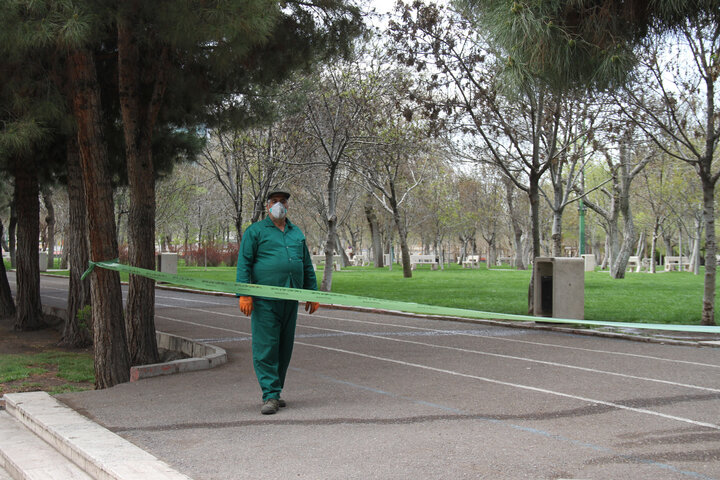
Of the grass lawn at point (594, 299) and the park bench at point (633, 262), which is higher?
the park bench at point (633, 262)

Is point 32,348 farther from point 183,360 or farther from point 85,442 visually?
point 85,442

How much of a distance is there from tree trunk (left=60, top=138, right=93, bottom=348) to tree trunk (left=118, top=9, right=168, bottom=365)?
292 centimetres

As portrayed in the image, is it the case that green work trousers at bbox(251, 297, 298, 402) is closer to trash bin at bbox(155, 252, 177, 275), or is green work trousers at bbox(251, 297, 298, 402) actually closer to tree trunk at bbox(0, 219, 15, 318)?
tree trunk at bbox(0, 219, 15, 318)

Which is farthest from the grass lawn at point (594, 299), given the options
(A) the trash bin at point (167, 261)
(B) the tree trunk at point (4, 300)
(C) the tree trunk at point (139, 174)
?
(B) the tree trunk at point (4, 300)

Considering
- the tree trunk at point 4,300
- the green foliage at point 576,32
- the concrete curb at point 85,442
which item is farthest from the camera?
the tree trunk at point 4,300

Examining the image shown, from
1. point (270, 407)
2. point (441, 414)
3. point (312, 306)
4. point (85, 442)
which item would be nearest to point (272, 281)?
point (312, 306)

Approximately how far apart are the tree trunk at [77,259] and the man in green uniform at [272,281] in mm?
6641

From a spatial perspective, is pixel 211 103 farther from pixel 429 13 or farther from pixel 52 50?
pixel 429 13

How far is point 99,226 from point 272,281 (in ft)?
10.9

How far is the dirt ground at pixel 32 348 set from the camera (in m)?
8.67

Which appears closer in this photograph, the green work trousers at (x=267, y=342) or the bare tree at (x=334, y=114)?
the green work trousers at (x=267, y=342)

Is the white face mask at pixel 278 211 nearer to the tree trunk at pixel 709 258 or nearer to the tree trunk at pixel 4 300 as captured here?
the tree trunk at pixel 709 258

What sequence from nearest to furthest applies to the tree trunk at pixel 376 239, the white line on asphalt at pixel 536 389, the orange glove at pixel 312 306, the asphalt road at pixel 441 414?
1. the asphalt road at pixel 441 414
2. the white line on asphalt at pixel 536 389
3. the orange glove at pixel 312 306
4. the tree trunk at pixel 376 239

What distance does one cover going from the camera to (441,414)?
5746 millimetres
